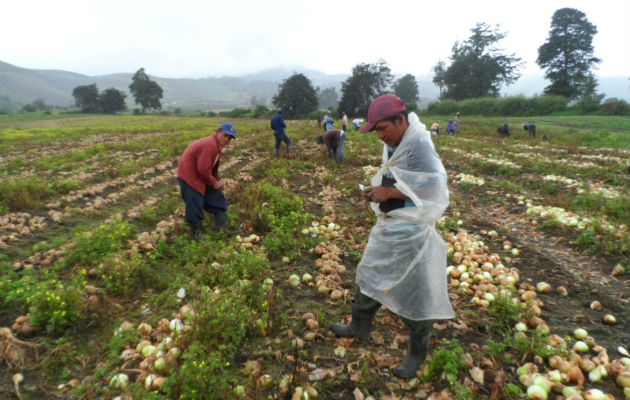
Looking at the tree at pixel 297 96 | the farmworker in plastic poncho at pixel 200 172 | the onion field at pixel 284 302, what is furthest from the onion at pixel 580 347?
the tree at pixel 297 96

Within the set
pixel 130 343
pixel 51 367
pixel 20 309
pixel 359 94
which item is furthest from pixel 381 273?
pixel 359 94

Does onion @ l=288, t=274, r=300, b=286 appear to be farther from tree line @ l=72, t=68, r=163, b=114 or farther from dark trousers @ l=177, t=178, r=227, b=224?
tree line @ l=72, t=68, r=163, b=114

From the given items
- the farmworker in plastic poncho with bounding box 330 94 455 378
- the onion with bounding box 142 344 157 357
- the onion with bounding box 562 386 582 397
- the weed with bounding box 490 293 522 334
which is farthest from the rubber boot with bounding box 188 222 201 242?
the onion with bounding box 562 386 582 397

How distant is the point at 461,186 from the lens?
934 centimetres

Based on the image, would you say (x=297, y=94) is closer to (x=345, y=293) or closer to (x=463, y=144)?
(x=463, y=144)

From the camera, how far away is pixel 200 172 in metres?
5.15

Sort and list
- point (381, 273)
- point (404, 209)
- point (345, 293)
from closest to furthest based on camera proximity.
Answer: point (404, 209)
point (381, 273)
point (345, 293)

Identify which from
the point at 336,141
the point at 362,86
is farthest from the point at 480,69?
the point at 336,141

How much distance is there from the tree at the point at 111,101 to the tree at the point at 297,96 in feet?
141

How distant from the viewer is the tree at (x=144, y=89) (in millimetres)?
71625

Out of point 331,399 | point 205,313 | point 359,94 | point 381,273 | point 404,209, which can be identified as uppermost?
point 359,94

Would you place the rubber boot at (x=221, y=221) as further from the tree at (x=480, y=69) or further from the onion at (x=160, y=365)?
the tree at (x=480, y=69)

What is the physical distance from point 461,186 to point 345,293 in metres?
6.97

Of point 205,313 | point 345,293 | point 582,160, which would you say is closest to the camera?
point 205,313
